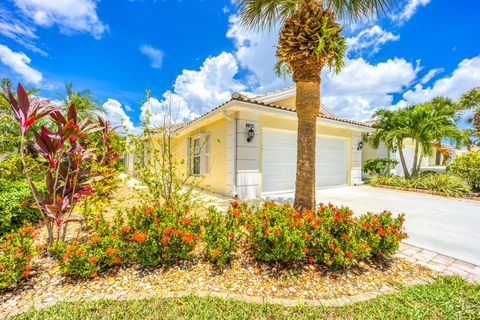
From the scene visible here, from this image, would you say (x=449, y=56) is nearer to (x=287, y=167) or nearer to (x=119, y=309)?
(x=287, y=167)

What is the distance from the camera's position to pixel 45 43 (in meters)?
7.34

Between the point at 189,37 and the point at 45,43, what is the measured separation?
215 inches

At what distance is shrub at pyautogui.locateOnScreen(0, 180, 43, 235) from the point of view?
4051 mm

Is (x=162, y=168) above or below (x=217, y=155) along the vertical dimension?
below

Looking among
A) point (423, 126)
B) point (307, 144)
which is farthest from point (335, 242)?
point (423, 126)

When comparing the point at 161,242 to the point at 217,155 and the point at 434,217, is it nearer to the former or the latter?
the point at 217,155

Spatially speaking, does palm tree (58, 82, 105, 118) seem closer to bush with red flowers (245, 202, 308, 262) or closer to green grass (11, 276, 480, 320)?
green grass (11, 276, 480, 320)

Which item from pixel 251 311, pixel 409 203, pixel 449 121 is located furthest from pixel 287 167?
pixel 449 121

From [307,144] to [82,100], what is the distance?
14.1m

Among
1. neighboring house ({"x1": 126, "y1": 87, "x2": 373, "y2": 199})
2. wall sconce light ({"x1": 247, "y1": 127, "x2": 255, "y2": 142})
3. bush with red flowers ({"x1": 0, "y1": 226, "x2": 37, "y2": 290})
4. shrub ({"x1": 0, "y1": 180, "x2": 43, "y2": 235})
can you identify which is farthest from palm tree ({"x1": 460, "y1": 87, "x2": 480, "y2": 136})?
shrub ({"x1": 0, "y1": 180, "x2": 43, "y2": 235})

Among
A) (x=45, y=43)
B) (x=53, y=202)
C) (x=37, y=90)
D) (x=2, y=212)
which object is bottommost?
(x=2, y=212)

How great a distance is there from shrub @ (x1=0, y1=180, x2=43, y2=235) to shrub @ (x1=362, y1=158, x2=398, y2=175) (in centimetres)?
1509

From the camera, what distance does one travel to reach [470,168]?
9.27 meters

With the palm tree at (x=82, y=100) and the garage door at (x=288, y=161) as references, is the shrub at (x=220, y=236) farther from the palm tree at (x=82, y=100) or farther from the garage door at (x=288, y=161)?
the palm tree at (x=82, y=100)
